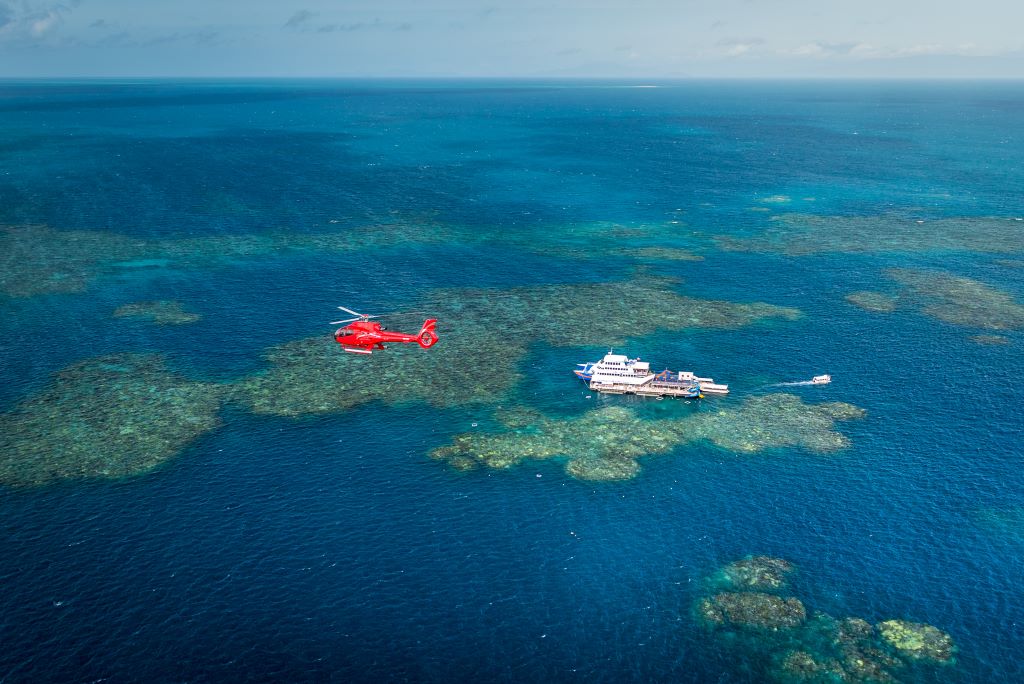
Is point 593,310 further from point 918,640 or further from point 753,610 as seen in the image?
point 918,640

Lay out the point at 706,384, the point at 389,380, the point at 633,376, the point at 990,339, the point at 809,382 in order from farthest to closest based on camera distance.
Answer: the point at 990,339 → the point at 389,380 → the point at 809,382 → the point at 633,376 → the point at 706,384

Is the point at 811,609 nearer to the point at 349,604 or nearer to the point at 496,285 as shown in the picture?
the point at 349,604

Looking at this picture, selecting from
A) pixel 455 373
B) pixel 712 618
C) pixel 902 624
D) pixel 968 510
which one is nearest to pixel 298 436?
pixel 455 373

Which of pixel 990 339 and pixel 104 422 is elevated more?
pixel 990 339

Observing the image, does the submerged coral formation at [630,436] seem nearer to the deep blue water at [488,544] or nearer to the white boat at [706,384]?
the deep blue water at [488,544]

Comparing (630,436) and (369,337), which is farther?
(369,337)

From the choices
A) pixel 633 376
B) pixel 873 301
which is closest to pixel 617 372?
pixel 633 376
